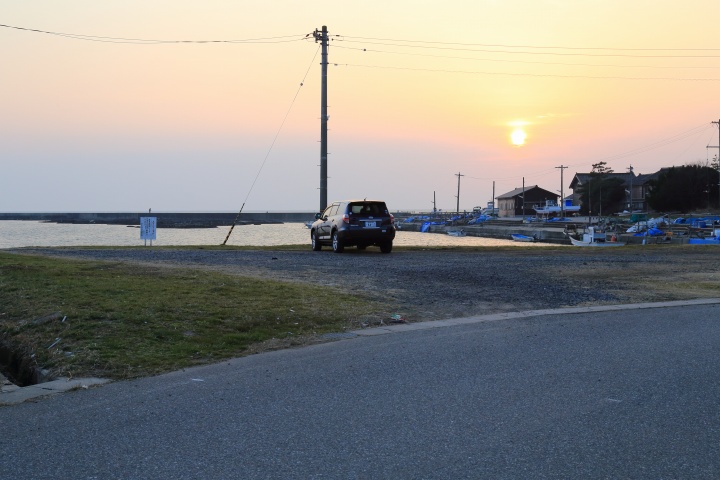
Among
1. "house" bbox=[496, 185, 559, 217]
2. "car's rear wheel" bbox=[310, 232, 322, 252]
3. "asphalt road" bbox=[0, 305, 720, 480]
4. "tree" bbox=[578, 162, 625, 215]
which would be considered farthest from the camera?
"house" bbox=[496, 185, 559, 217]

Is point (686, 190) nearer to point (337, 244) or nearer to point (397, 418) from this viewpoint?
point (337, 244)

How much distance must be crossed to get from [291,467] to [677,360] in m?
5.14

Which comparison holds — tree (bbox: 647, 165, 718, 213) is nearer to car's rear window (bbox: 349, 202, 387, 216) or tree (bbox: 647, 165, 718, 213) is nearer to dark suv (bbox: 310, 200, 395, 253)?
car's rear window (bbox: 349, 202, 387, 216)

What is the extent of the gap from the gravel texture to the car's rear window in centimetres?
143

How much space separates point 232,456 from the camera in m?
4.77

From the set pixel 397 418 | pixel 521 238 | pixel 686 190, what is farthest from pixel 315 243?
pixel 686 190

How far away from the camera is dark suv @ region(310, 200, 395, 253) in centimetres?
2364

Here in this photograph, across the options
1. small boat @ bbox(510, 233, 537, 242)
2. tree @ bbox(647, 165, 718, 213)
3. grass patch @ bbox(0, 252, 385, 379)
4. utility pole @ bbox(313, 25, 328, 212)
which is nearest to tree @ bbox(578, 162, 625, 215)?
tree @ bbox(647, 165, 718, 213)

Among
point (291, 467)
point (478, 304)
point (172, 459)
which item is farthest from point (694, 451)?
point (478, 304)

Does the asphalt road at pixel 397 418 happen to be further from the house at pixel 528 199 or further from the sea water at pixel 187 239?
the house at pixel 528 199

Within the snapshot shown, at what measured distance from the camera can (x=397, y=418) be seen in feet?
18.5


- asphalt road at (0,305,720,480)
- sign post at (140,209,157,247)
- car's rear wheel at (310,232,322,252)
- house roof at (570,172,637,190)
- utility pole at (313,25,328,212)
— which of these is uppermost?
house roof at (570,172,637,190)

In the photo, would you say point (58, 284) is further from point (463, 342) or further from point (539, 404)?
point (539, 404)

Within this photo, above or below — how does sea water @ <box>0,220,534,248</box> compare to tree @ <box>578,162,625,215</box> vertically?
below
